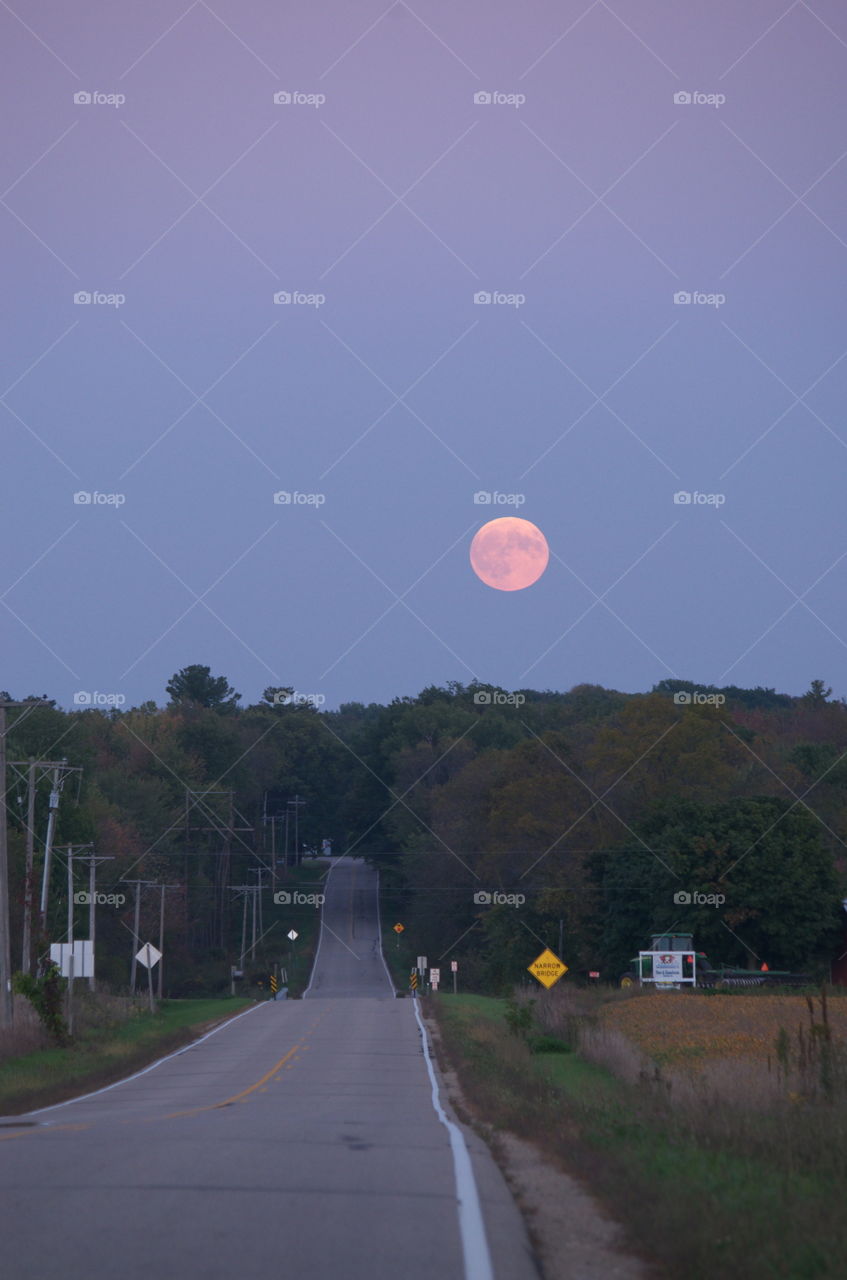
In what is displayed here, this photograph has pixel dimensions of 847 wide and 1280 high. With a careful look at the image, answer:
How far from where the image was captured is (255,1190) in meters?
10.1

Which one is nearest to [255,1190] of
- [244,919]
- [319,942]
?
[244,919]

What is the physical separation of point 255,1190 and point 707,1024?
84.4 feet

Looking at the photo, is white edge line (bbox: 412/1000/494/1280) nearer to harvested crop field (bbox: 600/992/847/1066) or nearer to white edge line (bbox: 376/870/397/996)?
harvested crop field (bbox: 600/992/847/1066)

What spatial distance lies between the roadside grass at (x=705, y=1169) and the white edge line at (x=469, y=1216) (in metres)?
0.87

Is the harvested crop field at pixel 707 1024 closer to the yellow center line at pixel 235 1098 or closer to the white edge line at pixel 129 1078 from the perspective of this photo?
the yellow center line at pixel 235 1098

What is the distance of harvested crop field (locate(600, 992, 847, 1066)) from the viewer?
25.4 m

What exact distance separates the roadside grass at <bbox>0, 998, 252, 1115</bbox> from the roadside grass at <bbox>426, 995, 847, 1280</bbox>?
26.9 ft

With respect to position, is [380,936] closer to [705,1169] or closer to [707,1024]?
[707,1024]

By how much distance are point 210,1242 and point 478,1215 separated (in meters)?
2.23

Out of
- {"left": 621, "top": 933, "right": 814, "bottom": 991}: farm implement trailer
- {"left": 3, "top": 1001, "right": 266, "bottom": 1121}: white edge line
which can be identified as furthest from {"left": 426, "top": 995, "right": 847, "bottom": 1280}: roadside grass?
{"left": 621, "top": 933, "right": 814, "bottom": 991}: farm implement trailer

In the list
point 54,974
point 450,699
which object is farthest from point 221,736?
point 54,974

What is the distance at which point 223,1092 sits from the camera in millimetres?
22125

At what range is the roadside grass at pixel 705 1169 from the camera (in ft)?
25.1

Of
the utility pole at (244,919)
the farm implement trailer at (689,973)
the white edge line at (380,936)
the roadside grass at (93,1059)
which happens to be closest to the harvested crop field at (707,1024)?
the farm implement trailer at (689,973)
